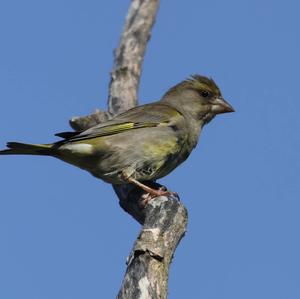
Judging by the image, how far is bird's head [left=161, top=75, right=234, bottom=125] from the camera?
8438mm

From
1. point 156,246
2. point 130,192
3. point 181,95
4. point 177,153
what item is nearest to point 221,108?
point 181,95

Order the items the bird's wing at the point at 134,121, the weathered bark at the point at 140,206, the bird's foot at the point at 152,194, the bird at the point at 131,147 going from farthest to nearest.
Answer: the bird's wing at the point at 134,121, the bird at the point at 131,147, the bird's foot at the point at 152,194, the weathered bark at the point at 140,206

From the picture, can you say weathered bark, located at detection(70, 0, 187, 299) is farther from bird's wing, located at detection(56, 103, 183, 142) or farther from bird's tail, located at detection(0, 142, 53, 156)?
bird's tail, located at detection(0, 142, 53, 156)

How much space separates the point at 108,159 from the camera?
24.3ft

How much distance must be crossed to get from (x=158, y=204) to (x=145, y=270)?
47.9 inches

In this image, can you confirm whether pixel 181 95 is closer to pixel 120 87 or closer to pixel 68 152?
pixel 120 87

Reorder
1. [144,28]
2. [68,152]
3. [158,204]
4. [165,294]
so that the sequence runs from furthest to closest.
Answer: [144,28], [68,152], [158,204], [165,294]

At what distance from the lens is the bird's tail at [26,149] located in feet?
22.9

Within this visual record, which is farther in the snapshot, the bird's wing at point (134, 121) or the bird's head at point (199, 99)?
the bird's head at point (199, 99)

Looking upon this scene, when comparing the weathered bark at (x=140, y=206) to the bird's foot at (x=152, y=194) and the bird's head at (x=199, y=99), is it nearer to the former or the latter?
the bird's foot at (x=152, y=194)

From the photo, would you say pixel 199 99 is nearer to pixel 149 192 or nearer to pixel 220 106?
pixel 220 106

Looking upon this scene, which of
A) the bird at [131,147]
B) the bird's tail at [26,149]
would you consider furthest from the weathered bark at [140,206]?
the bird's tail at [26,149]

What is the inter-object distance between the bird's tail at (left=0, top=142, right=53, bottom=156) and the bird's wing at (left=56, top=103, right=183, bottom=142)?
9.6 inches

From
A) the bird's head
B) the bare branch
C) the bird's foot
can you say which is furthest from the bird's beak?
the bird's foot
